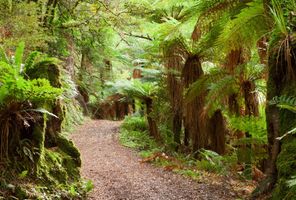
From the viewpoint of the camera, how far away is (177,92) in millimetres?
7953

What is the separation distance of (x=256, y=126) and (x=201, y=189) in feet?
4.19

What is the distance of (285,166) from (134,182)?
2048mm

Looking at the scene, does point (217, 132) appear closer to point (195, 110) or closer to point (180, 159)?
point (195, 110)

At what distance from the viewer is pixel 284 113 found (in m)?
3.73

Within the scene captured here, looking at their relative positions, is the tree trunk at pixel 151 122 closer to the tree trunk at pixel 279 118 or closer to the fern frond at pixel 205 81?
the fern frond at pixel 205 81

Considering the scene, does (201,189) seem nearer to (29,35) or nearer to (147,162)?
(147,162)

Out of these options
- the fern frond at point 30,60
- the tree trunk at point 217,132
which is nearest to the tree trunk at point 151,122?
the tree trunk at point 217,132

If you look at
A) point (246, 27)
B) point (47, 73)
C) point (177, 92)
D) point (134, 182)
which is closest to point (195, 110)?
point (177, 92)

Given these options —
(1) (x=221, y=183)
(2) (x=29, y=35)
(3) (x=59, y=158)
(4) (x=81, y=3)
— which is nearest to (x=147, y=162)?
(1) (x=221, y=183)

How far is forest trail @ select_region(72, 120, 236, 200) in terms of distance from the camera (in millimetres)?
4277

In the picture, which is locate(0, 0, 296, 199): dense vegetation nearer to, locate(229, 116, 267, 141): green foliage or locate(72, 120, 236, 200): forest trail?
locate(229, 116, 267, 141): green foliage

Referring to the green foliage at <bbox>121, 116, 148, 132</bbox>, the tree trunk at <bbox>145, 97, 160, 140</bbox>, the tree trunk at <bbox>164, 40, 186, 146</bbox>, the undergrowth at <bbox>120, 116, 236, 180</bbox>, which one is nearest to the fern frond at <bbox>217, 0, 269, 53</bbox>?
the undergrowth at <bbox>120, 116, 236, 180</bbox>

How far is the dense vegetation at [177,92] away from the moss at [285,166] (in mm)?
11

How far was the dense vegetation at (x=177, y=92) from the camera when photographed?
11.9ft
